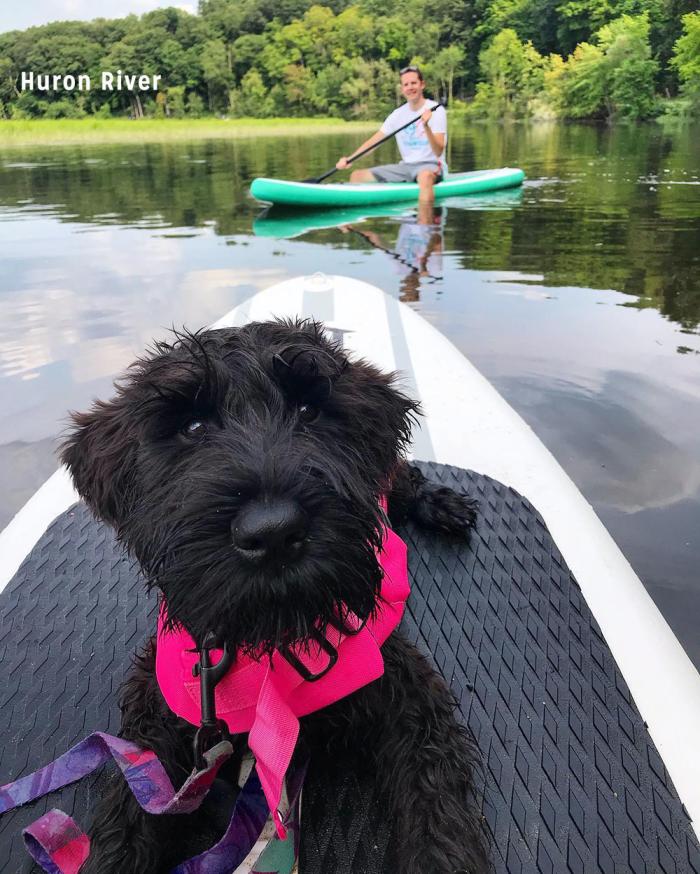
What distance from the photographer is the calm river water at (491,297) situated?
13.7ft

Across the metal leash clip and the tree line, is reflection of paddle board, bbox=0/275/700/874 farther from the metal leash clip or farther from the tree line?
the tree line

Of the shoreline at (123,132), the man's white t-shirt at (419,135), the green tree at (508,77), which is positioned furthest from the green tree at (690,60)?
the man's white t-shirt at (419,135)

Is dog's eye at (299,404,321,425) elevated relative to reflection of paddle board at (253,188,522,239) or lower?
lower

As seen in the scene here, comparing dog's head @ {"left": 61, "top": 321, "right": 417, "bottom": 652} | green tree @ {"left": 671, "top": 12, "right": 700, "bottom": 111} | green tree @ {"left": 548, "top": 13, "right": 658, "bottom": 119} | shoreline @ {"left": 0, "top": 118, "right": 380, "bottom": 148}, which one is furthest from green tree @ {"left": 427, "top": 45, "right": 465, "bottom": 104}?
dog's head @ {"left": 61, "top": 321, "right": 417, "bottom": 652}

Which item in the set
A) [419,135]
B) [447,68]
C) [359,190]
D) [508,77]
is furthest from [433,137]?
[447,68]

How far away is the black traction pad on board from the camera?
4.79 ft

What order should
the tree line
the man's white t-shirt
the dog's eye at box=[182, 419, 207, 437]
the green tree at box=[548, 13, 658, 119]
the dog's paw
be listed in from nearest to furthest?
the dog's eye at box=[182, 419, 207, 437] → the dog's paw → the man's white t-shirt → the green tree at box=[548, 13, 658, 119] → the tree line

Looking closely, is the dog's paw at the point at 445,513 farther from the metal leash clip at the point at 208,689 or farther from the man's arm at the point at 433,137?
the man's arm at the point at 433,137

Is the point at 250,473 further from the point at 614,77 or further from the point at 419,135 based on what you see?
the point at 614,77

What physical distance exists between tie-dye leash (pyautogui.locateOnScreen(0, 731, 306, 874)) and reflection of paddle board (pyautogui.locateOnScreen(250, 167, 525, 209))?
12.9 metres

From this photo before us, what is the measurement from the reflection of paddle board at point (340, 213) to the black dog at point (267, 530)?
10.7 m

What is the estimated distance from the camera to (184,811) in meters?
1.44

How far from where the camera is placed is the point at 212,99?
89.0 m

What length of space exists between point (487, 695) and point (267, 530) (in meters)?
1.02
